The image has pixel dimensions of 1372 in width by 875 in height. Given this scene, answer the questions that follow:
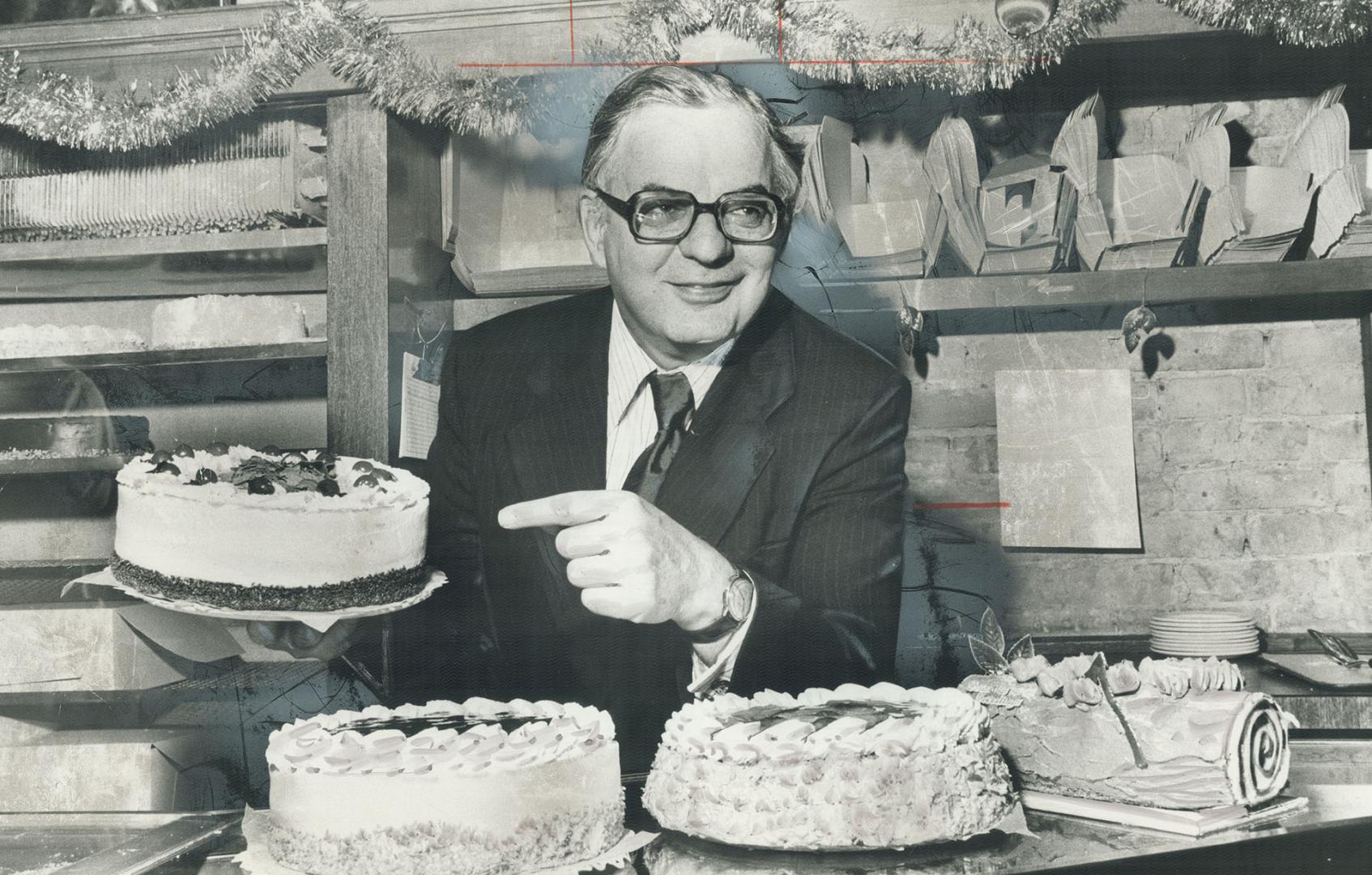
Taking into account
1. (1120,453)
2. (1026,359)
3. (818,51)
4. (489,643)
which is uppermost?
(818,51)

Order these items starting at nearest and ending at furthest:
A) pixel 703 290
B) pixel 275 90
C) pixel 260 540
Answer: pixel 260 540 < pixel 703 290 < pixel 275 90

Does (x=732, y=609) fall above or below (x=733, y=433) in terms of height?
below

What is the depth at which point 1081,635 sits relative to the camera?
1608 mm

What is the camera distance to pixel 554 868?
1.08m

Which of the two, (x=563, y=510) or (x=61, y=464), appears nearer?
(x=563, y=510)

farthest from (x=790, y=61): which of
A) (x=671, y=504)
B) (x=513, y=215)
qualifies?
(x=671, y=504)

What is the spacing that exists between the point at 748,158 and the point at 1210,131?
76cm

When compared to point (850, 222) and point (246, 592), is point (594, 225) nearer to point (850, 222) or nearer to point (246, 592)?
point (850, 222)

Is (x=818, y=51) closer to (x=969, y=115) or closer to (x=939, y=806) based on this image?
(x=969, y=115)

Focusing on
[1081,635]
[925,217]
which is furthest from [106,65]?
[1081,635]

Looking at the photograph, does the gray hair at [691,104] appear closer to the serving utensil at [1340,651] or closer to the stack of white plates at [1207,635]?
the stack of white plates at [1207,635]

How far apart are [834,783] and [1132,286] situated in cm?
95

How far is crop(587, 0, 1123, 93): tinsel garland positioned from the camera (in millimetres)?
1565

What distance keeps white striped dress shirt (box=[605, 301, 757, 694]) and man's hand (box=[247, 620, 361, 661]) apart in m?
0.48
